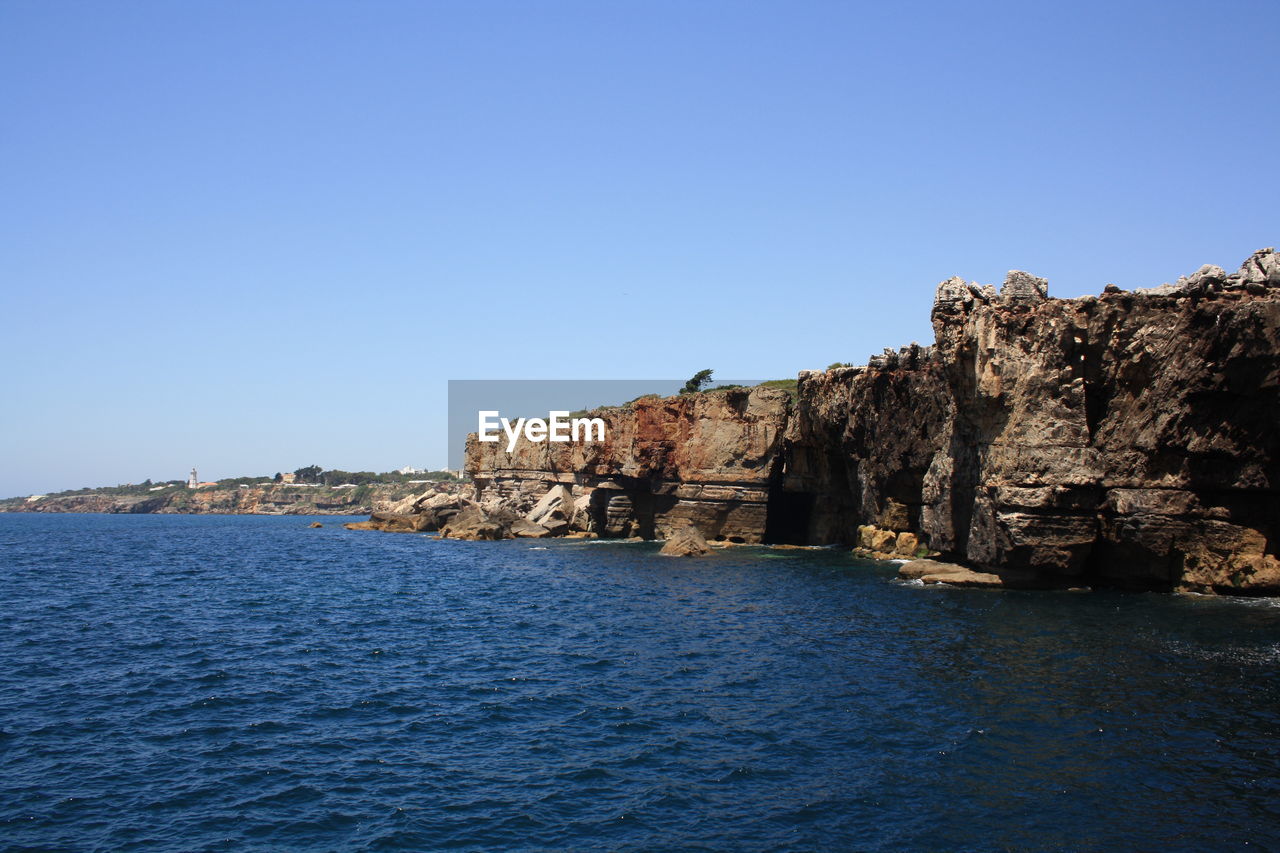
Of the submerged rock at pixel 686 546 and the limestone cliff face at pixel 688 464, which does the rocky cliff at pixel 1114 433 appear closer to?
the submerged rock at pixel 686 546

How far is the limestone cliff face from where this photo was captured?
74312mm

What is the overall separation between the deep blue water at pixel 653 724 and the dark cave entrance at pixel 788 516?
36308mm

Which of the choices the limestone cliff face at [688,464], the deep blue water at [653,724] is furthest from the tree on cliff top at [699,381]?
the deep blue water at [653,724]

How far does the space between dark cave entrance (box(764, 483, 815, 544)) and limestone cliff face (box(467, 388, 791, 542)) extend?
16.7 ft

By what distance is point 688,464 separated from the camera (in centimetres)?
7669

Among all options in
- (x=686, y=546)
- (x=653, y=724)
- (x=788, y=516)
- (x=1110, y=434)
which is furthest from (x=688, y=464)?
(x=653, y=724)

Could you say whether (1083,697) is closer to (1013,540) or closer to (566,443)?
(1013,540)

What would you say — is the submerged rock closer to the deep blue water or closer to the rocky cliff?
the rocky cliff

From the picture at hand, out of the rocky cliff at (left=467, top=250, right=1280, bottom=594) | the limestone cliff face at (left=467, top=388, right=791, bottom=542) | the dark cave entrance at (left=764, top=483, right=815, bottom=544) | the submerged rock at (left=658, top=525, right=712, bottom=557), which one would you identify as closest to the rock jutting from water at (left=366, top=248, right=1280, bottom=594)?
the rocky cliff at (left=467, top=250, right=1280, bottom=594)

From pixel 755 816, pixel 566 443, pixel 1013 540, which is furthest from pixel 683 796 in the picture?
pixel 566 443

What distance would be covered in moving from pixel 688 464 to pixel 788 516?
12474 mm

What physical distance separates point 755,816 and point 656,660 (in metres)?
13.8

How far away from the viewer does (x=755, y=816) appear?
17078mm

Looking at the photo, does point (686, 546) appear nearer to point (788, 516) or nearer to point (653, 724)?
point (788, 516)
